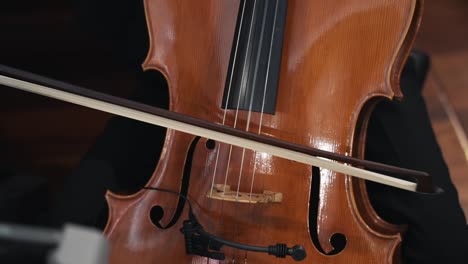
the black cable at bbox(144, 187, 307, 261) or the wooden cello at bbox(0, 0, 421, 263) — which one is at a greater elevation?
the wooden cello at bbox(0, 0, 421, 263)

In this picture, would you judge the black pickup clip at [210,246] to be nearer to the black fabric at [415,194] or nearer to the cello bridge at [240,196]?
the cello bridge at [240,196]

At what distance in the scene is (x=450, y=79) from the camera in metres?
1.56

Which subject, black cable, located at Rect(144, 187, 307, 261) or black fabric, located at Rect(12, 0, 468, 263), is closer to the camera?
black cable, located at Rect(144, 187, 307, 261)

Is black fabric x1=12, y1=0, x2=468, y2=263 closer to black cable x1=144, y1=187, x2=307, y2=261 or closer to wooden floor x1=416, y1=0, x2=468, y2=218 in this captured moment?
black cable x1=144, y1=187, x2=307, y2=261

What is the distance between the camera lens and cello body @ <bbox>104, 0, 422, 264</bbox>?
0.75 m

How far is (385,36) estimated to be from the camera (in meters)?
0.80

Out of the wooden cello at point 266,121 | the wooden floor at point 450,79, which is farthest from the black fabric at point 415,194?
the wooden floor at point 450,79

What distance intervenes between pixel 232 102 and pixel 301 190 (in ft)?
0.53

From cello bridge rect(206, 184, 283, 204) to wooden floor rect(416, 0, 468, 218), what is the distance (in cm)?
74

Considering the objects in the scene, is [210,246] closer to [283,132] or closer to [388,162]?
[283,132]

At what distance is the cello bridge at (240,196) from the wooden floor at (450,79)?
0.74 metres

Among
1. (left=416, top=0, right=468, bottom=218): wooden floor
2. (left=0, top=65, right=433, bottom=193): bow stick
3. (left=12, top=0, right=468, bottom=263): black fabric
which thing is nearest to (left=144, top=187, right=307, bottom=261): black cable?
(left=0, top=65, right=433, bottom=193): bow stick

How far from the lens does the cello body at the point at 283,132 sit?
2.45ft

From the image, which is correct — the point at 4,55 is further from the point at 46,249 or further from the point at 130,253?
the point at 46,249
